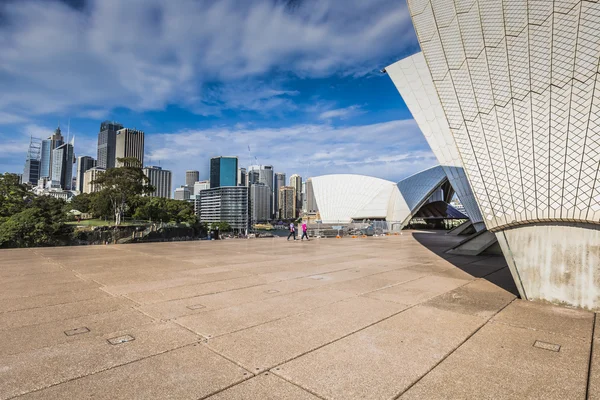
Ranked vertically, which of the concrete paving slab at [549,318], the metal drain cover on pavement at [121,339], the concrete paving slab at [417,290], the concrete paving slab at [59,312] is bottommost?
the concrete paving slab at [549,318]

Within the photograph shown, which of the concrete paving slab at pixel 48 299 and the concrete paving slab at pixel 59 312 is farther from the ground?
the concrete paving slab at pixel 48 299

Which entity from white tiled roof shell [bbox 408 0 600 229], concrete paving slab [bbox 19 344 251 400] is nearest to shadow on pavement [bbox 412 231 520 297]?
white tiled roof shell [bbox 408 0 600 229]

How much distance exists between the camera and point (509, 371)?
303 centimetres

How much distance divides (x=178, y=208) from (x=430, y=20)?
265ft

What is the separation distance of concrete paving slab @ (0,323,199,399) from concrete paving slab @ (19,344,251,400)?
0.14 meters

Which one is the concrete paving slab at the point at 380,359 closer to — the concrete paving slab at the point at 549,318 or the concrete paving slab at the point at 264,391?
the concrete paving slab at the point at 264,391

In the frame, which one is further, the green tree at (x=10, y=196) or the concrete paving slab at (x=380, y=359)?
the green tree at (x=10, y=196)

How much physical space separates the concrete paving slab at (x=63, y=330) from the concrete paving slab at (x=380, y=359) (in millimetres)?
2342

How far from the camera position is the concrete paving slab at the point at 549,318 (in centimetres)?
416

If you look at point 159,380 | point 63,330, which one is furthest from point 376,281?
point 63,330

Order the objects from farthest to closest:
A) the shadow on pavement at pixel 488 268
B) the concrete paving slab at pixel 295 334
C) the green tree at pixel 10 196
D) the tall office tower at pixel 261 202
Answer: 1. the tall office tower at pixel 261 202
2. the green tree at pixel 10 196
3. the shadow on pavement at pixel 488 268
4. the concrete paving slab at pixel 295 334

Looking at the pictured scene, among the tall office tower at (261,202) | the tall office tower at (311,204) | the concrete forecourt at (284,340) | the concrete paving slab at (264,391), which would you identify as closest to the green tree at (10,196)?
the concrete forecourt at (284,340)

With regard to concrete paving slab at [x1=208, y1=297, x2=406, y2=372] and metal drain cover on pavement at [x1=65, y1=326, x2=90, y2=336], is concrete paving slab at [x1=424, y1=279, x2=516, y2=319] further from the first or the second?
metal drain cover on pavement at [x1=65, y1=326, x2=90, y2=336]

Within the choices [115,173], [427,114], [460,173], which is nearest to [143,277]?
[460,173]
